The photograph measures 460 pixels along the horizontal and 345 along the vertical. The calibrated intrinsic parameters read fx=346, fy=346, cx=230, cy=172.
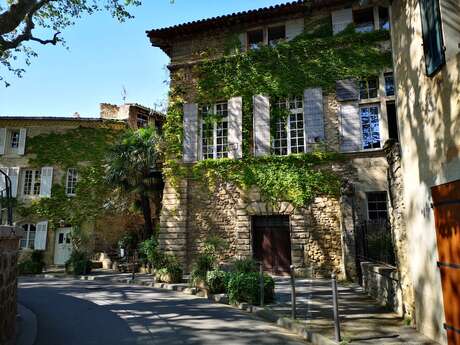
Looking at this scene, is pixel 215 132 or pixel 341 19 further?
pixel 215 132

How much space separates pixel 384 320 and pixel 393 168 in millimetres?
2653

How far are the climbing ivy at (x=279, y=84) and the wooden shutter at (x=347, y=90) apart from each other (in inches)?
9.0

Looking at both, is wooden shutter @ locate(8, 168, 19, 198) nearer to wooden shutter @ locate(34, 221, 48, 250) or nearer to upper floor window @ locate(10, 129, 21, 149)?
upper floor window @ locate(10, 129, 21, 149)

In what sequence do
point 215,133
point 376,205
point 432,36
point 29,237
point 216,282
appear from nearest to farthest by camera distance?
point 432,36 → point 216,282 → point 376,205 → point 215,133 → point 29,237

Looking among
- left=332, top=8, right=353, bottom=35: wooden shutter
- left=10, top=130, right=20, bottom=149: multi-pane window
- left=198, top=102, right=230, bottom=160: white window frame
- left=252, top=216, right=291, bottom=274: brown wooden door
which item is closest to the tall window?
left=198, top=102, right=230, bottom=160: white window frame

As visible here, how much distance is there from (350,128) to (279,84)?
10.2ft

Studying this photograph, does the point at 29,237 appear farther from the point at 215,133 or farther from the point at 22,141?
the point at 215,133

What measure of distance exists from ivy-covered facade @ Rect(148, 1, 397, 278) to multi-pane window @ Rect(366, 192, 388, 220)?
0.15 ft

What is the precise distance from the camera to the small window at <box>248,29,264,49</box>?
46.0ft

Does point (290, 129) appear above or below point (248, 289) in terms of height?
above

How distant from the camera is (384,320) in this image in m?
5.66

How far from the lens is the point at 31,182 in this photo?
18984mm

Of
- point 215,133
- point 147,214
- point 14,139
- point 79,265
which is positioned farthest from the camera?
point 14,139

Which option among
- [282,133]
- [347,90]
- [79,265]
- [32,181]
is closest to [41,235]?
[32,181]
